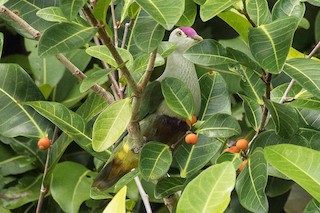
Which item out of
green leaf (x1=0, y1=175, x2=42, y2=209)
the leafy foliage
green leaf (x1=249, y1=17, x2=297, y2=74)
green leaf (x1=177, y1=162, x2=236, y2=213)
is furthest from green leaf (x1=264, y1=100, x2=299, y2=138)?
green leaf (x1=0, y1=175, x2=42, y2=209)

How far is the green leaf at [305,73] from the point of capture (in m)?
0.81

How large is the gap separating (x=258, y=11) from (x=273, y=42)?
0.25 feet

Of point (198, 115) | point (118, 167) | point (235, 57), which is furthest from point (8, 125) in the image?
point (235, 57)

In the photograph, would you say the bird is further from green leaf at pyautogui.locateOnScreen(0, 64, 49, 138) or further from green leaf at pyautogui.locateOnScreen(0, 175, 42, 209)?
green leaf at pyautogui.locateOnScreen(0, 175, 42, 209)

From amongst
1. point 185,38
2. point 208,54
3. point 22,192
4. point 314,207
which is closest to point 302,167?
point 314,207

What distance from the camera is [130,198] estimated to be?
127cm

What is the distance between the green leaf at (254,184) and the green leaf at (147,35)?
23cm

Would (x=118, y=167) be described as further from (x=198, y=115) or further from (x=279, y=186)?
(x=279, y=186)

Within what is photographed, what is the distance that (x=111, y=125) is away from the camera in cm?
87

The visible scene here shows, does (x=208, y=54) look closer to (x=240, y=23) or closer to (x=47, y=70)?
(x=240, y=23)

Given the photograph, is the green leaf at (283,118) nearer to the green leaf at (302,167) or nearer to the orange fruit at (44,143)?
the green leaf at (302,167)

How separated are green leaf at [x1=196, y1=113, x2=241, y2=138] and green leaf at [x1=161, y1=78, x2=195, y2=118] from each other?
0.04 metres

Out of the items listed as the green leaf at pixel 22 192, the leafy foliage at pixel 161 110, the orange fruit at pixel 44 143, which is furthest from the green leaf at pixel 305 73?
the green leaf at pixel 22 192

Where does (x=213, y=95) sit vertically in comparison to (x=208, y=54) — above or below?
below
